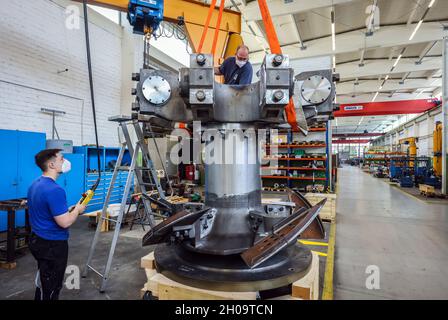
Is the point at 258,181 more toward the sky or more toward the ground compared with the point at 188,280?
more toward the sky

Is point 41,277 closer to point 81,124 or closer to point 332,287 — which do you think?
point 332,287

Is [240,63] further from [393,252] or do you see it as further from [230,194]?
[393,252]

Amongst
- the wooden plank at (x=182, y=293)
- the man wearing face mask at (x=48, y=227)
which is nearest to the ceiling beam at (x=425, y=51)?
the wooden plank at (x=182, y=293)

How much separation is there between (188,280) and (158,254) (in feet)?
1.05

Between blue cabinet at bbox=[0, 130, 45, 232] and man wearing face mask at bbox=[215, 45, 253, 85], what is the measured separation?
182 inches

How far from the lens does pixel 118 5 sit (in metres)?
3.26

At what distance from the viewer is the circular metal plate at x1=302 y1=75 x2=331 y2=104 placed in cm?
145

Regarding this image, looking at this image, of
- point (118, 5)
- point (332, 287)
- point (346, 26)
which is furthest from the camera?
point (346, 26)

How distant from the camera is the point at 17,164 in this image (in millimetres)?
4625

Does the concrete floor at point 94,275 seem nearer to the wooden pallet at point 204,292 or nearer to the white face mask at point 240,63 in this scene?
the wooden pallet at point 204,292

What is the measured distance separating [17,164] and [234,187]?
4921 mm

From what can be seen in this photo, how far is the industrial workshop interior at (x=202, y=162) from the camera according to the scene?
50.0 inches

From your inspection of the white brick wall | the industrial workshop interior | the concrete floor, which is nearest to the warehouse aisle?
the industrial workshop interior

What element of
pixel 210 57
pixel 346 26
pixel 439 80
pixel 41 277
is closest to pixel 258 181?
pixel 210 57
